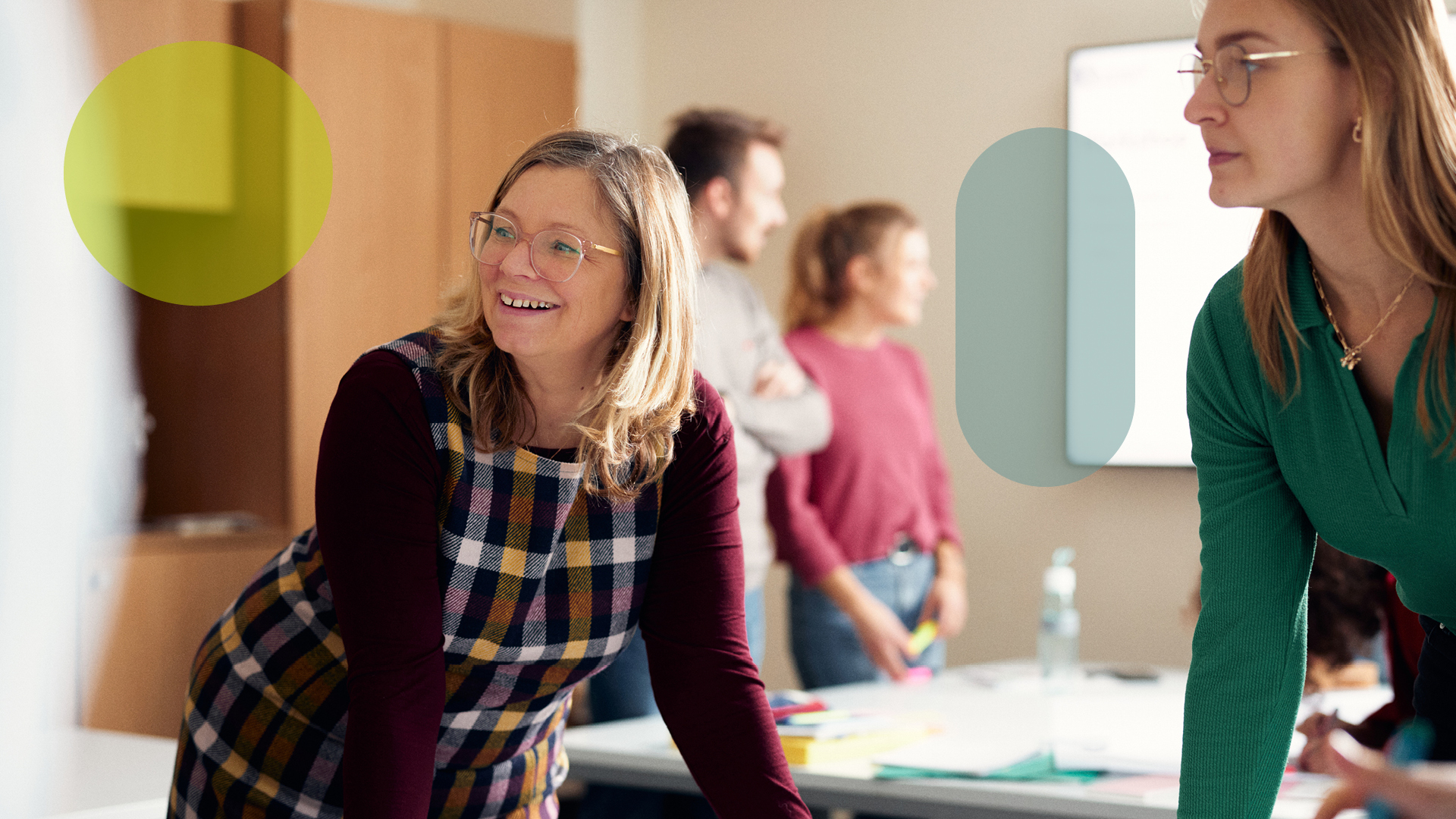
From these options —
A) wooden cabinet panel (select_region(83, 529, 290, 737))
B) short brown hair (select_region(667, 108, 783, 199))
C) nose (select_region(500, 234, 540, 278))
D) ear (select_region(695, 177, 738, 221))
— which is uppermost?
short brown hair (select_region(667, 108, 783, 199))

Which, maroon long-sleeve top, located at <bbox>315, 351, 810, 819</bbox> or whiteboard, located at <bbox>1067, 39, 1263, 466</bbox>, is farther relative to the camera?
whiteboard, located at <bbox>1067, 39, 1263, 466</bbox>

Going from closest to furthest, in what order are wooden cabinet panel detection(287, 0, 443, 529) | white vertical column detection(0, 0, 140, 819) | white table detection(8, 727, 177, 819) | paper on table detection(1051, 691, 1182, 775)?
white table detection(8, 727, 177, 819) → paper on table detection(1051, 691, 1182, 775) → white vertical column detection(0, 0, 140, 819) → wooden cabinet panel detection(287, 0, 443, 529)

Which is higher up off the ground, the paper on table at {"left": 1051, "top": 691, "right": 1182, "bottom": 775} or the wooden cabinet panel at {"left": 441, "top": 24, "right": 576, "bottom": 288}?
the wooden cabinet panel at {"left": 441, "top": 24, "right": 576, "bottom": 288}

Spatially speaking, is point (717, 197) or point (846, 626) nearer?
point (717, 197)

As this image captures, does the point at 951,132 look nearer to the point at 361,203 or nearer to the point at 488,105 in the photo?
the point at 488,105

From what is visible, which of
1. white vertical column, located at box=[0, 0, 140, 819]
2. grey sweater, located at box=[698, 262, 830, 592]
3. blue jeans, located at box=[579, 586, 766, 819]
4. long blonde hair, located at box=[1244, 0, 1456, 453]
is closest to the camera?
long blonde hair, located at box=[1244, 0, 1456, 453]

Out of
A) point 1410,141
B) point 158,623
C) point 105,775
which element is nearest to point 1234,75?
point 1410,141

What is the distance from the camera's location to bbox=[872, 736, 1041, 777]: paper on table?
1.68 meters

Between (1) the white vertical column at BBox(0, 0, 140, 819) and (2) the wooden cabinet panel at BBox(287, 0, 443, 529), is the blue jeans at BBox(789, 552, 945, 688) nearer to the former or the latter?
(2) the wooden cabinet panel at BBox(287, 0, 443, 529)

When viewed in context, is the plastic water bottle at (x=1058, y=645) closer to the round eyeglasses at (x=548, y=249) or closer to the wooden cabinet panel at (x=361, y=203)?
the round eyeglasses at (x=548, y=249)

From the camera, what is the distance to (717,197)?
2576 millimetres

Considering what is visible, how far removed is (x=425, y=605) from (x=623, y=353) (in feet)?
0.94

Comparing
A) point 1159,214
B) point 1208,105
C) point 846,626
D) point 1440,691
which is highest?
point 1159,214

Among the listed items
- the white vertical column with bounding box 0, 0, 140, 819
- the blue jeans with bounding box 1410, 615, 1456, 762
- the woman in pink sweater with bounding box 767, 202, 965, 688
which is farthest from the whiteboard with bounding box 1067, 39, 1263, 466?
the white vertical column with bounding box 0, 0, 140, 819
